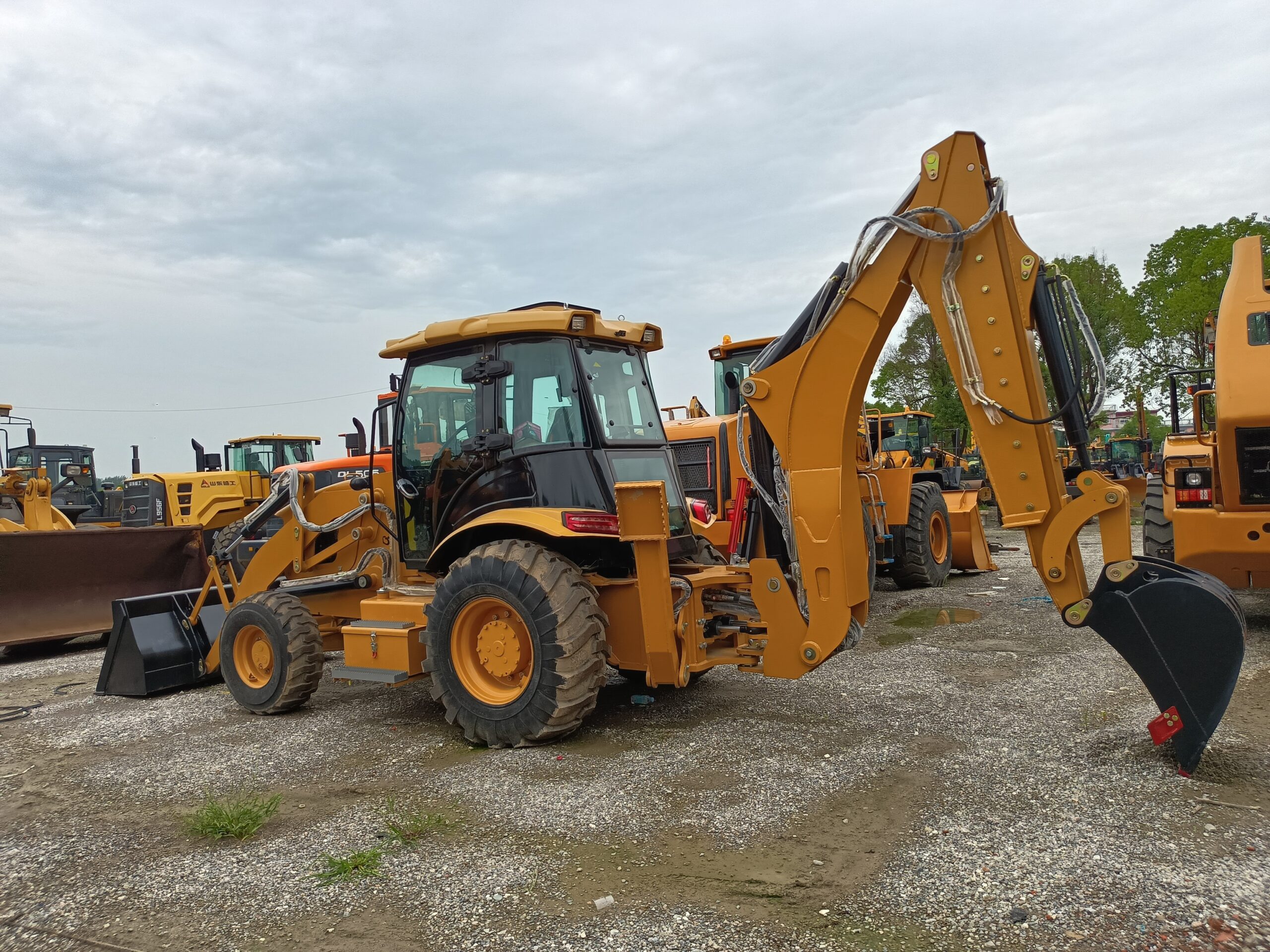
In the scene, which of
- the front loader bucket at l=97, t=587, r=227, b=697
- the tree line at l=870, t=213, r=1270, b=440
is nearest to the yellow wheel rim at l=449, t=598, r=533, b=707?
the front loader bucket at l=97, t=587, r=227, b=697

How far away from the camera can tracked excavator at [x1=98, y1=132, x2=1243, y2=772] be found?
423 cm

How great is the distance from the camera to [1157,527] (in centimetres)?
809

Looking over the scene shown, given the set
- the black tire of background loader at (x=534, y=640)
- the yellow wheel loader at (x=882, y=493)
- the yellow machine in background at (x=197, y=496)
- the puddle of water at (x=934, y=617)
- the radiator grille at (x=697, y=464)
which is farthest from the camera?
the yellow machine in background at (x=197, y=496)

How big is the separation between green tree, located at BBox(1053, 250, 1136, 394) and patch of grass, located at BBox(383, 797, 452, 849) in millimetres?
31966

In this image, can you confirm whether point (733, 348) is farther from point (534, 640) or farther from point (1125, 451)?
point (1125, 451)

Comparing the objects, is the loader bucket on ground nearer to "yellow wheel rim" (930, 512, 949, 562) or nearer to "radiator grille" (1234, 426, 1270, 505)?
"yellow wheel rim" (930, 512, 949, 562)

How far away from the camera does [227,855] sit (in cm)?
384

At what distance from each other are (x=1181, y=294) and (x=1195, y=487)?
2574cm

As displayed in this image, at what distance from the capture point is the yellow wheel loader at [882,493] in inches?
384

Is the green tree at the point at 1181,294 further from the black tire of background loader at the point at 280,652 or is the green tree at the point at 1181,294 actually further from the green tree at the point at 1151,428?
the black tire of background loader at the point at 280,652

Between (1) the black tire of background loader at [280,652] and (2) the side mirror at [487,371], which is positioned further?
(1) the black tire of background loader at [280,652]

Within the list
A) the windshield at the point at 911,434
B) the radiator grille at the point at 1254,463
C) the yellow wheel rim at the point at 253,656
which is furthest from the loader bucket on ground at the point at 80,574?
the windshield at the point at 911,434

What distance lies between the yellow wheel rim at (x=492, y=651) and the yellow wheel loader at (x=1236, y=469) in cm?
508

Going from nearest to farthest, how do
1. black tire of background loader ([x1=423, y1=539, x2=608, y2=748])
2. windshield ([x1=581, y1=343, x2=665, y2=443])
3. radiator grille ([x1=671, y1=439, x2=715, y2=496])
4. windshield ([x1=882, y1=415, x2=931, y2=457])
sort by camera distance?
black tire of background loader ([x1=423, y1=539, x2=608, y2=748]) → windshield ([x1=581, y1=343, x2=665, y2=443]) → radiator grille ([x1=671, y1=439, x2=715, y2=496]) → windshield ([x1=882, y1=415, x2=931, y2=457])
